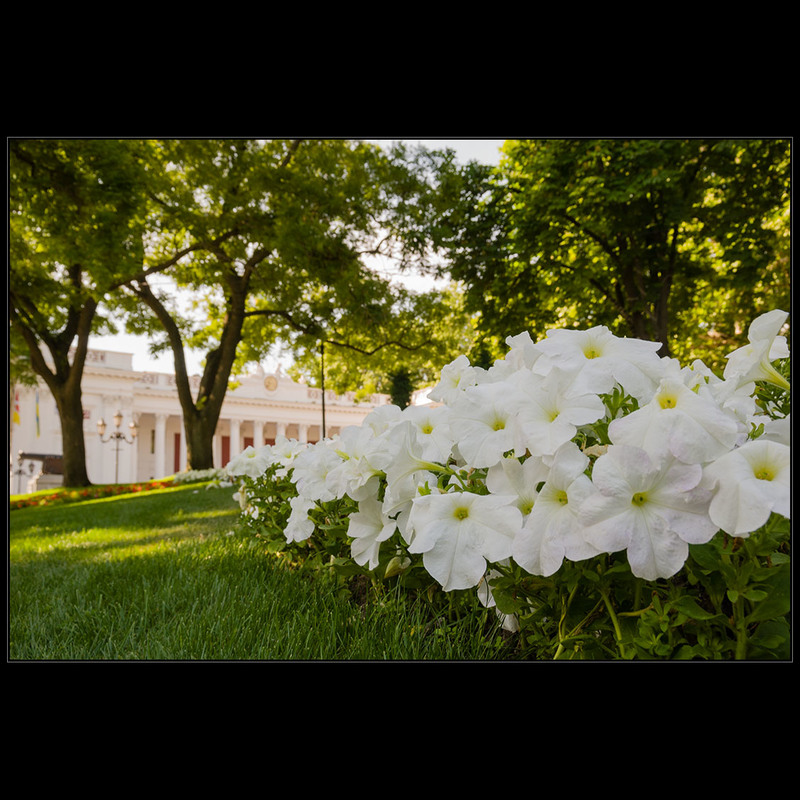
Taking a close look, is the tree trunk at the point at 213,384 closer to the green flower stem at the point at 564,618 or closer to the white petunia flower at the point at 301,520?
the white petunia flower at the point at 301,520

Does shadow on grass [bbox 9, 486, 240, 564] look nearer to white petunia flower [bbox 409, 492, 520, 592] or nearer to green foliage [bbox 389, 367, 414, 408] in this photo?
white petunia flower [bbox 409, 492, 520, 592]

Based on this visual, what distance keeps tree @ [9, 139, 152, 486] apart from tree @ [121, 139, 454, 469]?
1.31 metres

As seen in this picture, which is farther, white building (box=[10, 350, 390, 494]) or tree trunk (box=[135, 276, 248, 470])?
white building (box=[10, 350, 390, 494])

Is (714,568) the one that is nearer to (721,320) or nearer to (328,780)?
(328,780)

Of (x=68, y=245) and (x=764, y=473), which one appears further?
(x=68, y=245)

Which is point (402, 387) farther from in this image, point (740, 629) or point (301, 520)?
point (740, 629)

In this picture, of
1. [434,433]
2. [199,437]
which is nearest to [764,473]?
[434,433]

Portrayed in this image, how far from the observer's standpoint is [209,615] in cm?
197

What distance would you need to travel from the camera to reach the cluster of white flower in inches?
33.5

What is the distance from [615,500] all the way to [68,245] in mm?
11000

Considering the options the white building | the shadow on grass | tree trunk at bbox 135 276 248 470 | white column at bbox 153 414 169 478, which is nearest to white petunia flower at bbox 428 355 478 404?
the shadow on grass

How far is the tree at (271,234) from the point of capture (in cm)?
1111

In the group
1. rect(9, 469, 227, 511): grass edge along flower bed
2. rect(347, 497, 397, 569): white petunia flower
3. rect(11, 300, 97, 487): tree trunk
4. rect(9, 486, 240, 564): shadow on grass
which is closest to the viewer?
rect(347, 497, 397, 569): white petunia flower
